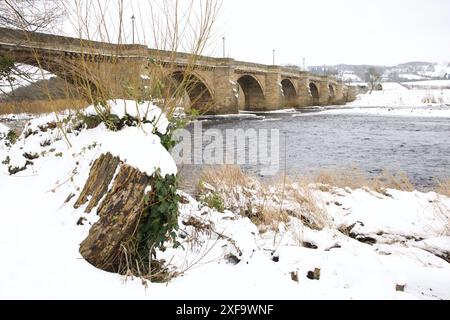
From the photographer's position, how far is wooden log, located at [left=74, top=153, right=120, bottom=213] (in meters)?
3.50

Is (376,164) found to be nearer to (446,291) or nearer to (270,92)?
(446,291)

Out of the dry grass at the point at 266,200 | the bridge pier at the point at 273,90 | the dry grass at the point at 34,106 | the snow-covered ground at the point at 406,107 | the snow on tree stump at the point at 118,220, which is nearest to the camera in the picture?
the snow on tree stump at the point at 118,220

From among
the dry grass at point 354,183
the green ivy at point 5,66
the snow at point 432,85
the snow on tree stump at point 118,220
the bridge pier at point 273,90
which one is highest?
the snow at point 432,85

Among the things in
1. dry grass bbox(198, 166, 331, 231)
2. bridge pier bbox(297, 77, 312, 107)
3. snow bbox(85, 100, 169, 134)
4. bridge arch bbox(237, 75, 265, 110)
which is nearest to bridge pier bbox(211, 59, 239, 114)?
bridge arch bbox(237, 75, 265, 110)

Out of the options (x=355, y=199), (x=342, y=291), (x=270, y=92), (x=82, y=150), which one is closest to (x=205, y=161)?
(x=355, y=199)

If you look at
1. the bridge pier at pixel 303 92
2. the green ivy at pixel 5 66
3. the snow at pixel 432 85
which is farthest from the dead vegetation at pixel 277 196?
the snow at pixel 432 85

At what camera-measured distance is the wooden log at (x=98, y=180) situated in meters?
3.50

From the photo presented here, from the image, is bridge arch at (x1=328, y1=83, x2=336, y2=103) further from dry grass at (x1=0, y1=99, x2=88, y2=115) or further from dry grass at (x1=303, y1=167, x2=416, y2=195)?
dry grass at (x1=0, y1=99, x2=88, y2=115)

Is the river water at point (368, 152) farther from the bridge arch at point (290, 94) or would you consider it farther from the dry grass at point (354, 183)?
the bridge arch at point (290, 94)

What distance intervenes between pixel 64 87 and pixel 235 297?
402cm

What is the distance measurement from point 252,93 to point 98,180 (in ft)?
137

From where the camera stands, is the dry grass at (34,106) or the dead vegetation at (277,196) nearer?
the dry grass at (34,106)

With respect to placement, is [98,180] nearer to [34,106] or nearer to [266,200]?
[266,200]

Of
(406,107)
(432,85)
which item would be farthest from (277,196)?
(432,85)
